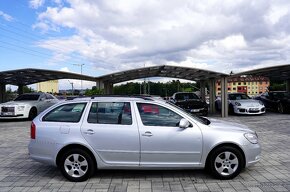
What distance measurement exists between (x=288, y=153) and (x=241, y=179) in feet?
8.79

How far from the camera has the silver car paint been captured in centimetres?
551

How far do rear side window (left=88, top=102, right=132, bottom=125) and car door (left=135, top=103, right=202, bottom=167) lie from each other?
0.33 m

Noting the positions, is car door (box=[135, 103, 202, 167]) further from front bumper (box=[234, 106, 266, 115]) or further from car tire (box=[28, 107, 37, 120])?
car tire (box=[28, 107, 37, 120])

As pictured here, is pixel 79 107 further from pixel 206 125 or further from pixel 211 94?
pixel 211 94

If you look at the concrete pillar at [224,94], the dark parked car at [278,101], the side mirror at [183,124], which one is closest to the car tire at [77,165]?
the side mirror at [183,124]

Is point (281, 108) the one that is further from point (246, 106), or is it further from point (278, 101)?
point (246, 106)

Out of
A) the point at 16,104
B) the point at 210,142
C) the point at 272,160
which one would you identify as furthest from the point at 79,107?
the point at 16,104

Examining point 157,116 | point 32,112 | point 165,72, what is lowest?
point 32,112

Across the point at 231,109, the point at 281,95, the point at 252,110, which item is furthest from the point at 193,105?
the point at 281,95

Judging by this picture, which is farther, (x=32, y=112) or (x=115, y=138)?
(x=32, y=112)

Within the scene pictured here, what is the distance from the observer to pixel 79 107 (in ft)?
19.5

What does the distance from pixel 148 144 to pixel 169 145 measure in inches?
14.7

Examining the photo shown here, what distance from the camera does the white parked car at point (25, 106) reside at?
16.8 metres

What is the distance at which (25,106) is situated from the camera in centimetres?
1719
